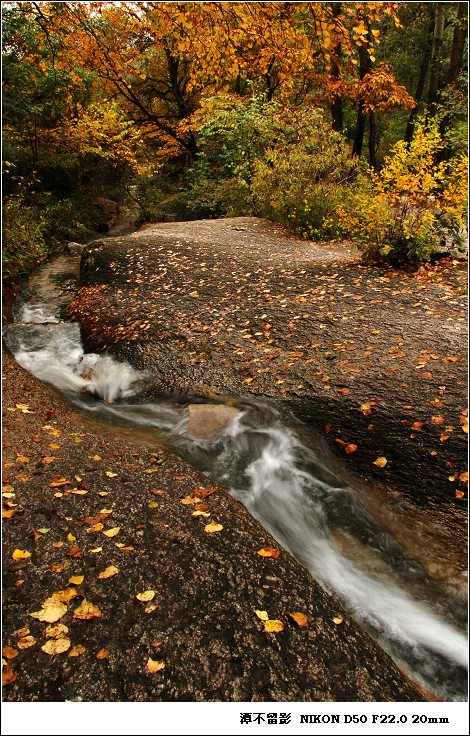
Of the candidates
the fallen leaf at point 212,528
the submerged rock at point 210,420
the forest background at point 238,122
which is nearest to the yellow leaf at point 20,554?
the fallen leaf at point 212,528

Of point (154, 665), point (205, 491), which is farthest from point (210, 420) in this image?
point (154, 665)

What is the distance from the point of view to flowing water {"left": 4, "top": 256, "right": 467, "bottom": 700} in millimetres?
2893

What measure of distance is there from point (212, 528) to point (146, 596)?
26.9 inches

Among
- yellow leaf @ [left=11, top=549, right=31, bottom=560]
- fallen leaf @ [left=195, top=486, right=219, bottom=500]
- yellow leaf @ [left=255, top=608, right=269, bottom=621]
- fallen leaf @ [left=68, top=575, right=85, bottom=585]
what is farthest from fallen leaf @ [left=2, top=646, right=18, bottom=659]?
fallen leaf @ [left=195, top=486, right=219, bottom=500]

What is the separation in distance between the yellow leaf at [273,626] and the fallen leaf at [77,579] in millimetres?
1047

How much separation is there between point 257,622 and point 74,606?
98 cm

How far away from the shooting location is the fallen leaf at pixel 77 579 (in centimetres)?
253

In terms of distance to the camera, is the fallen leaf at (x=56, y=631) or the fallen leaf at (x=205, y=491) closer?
the fallen leaf at (x=56, y=631)

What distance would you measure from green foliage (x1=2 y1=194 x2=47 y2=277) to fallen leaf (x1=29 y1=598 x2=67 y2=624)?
6406 millimetres

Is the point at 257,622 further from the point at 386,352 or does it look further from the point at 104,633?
the point at 386,352

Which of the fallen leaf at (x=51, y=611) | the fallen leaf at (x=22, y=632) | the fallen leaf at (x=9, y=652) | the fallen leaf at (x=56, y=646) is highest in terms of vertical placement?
the fallen leaf at (x=51, y=611)

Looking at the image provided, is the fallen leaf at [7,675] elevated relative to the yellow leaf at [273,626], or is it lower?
elevated

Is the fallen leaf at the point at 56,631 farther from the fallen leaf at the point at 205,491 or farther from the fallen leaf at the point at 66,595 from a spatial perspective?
the fallen leaf at the point at 205,491

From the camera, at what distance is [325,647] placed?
94.7 inches
